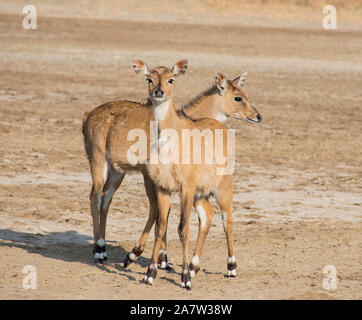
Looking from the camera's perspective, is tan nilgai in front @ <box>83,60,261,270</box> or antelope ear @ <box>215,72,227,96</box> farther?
antelope ear @ <box>215,72,227,96</box>

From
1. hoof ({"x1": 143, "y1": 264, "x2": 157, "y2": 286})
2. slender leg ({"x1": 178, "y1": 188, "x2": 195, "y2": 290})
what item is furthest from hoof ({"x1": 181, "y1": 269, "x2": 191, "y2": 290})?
hoof ({"x1": 143, "y1": 264, "x2": 157, "y2": 286})

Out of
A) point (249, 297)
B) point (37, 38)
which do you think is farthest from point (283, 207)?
point (37, 38)

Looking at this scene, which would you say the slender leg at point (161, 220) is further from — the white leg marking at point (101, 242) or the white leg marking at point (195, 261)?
the white leg marking at point (101, 242)

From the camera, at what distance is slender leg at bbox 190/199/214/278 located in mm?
8992

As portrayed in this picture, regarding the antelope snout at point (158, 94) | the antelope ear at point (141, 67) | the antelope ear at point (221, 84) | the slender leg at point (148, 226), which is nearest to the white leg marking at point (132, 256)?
the slender leg at point (148, 226)

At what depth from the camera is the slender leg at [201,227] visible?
899 centimetres

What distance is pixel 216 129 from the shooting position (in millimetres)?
9297

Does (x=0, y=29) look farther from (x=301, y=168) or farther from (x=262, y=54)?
(x=301, y=168)

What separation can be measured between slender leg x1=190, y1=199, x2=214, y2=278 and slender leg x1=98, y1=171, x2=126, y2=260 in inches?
41.2

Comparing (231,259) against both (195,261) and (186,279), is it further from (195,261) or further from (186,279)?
(186,279)

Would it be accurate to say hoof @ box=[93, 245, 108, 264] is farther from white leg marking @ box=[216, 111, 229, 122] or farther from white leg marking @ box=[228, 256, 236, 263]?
white leg marking @ box=[216, 111, 229, 122]

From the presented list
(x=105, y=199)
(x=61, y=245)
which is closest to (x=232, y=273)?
(x=105, y=199)

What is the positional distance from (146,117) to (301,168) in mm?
5402

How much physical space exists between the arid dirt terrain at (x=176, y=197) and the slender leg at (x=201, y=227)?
160mm
